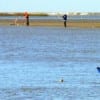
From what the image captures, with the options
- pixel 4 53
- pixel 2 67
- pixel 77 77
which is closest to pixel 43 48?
pixel 4 53

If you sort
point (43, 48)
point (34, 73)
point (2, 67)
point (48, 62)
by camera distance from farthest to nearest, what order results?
point (43, 48) < point (48, 62) < point (2, 67) < point (34, 73)

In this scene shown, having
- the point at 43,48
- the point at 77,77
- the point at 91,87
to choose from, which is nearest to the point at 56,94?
the point at 91,87

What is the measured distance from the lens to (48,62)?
33656 millimetres

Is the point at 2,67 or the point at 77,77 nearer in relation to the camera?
the point at 77,77

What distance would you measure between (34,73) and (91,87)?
452 centimetres

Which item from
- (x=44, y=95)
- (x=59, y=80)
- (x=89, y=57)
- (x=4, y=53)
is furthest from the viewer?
(x=4, y=53)

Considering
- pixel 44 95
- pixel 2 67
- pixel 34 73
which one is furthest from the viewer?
pixel 2 67

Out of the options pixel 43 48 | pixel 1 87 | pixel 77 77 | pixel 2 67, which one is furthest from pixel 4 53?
pixel 1 87

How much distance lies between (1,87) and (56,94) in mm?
2313

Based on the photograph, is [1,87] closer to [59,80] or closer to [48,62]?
[59,80]

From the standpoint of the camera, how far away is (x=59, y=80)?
26.2 m

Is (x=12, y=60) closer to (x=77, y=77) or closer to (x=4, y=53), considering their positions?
(x=4, y=53)

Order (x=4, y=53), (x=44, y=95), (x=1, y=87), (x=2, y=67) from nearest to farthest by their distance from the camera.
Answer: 1. (x=44, y=95)
2. (x=1, y=87)
3. (x=2, y=67)
4. (x=4, y=53)

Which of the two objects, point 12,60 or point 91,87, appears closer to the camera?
point 91,87
